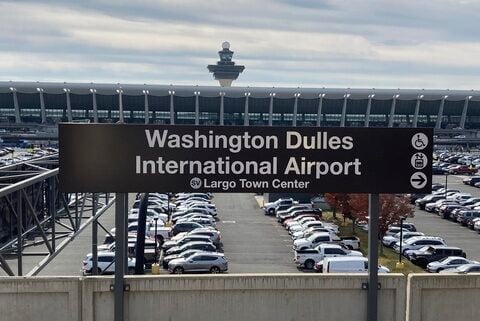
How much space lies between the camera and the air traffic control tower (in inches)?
5797

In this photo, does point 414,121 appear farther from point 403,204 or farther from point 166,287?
point 166,287

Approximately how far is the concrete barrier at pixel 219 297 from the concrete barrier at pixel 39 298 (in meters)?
0.16

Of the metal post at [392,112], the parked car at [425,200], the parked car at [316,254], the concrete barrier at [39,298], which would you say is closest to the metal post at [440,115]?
the metal post at [392,112]

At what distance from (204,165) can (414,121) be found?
279 feet

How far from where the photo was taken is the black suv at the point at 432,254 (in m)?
20.6

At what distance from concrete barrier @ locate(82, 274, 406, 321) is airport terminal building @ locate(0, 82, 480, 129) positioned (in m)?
78.7

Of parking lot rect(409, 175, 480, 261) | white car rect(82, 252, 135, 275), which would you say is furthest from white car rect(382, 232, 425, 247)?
white car rect(82, 252, 135, 275)

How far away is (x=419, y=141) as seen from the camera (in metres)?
7.12

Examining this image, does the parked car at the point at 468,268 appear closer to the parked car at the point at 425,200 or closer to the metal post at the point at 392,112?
the parked car at the point at 425,200

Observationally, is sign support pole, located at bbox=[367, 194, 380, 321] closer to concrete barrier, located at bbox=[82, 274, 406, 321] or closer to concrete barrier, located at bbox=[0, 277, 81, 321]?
concrete barrier, located at bbox=[82, 274, 406, 321]

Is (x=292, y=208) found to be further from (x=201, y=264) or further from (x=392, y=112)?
(x=392, y=112)

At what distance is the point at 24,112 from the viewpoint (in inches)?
3447

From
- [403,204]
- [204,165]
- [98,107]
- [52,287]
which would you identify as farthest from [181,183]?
[98,107]

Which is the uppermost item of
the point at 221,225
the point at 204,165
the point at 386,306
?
the point at 204,165
